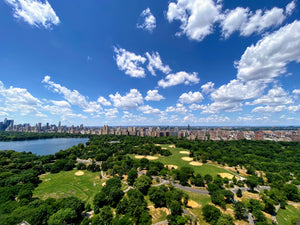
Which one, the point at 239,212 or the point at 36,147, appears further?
the point at 36,147

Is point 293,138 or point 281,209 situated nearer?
point 281,209

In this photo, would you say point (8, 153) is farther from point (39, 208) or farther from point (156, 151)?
point (156, 151)

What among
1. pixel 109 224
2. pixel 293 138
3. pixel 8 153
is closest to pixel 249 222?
pixel 109 224

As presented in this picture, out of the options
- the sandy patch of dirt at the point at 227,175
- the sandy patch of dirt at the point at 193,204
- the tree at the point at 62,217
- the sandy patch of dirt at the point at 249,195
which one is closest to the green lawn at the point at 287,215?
the sandy patch of dirt at the point at 249,195

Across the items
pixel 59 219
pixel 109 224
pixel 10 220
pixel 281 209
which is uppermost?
pixel 10 220

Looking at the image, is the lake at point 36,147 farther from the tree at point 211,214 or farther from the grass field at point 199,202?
the tree at point 211,214

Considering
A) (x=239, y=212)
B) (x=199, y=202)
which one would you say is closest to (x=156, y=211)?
(x=199, y=202)

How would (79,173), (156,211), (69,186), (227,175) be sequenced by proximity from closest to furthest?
1. (156,211)
2. (69,186)
3. (227,175)
4. (79,173)

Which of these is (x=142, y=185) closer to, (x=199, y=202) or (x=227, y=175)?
(x=199, y=202)
